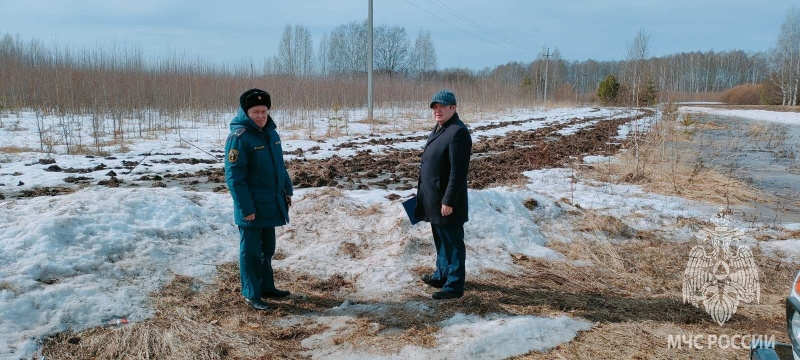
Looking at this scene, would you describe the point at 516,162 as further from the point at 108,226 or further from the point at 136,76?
the point at 136,76

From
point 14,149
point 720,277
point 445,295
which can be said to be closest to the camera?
point 445,295

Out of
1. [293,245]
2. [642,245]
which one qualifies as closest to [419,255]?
[293,245]

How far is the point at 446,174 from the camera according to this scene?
4.11 m

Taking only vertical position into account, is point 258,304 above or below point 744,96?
below

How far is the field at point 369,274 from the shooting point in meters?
3.50

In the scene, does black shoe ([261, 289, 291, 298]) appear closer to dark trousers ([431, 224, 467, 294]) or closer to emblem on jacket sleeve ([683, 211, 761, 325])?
dark trousers ([431, 224, 467, 294])

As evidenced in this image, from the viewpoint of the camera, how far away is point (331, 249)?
537cm

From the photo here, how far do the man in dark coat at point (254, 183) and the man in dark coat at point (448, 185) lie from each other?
1.12 meters

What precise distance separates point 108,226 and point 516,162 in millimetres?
8787

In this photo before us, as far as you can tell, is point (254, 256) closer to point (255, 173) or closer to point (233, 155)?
→ point (255, 173)

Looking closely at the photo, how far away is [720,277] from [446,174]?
2.98 meters

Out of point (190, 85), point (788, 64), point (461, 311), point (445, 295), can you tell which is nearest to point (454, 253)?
point (445, 295)

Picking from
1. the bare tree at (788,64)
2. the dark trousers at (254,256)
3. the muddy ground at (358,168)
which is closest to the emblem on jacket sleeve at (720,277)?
the dark trousers at (254,256)

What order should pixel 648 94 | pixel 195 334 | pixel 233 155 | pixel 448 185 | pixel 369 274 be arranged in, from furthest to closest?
pixel 648 94
pixel 369 274
pixel 448 185
pixel 233 155
pixel 195 334
